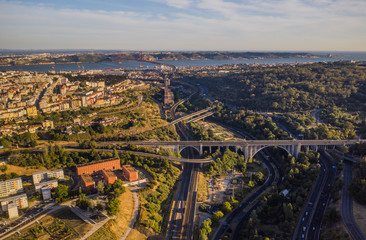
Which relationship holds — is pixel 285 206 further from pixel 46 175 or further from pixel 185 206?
pixel 46 175

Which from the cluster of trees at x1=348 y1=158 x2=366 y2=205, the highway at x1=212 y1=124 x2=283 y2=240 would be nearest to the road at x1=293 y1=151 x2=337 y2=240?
the cluster of trees at x1=348 y1=158 x2=366 y2=205

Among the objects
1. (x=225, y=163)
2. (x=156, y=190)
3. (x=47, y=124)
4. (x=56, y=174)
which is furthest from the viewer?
(x=47, y=124)

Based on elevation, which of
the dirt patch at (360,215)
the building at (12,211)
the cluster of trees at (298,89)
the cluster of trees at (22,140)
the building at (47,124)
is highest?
the cluster of trees at (298,89)

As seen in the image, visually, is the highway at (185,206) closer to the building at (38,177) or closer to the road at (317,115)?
the building at (38,177)

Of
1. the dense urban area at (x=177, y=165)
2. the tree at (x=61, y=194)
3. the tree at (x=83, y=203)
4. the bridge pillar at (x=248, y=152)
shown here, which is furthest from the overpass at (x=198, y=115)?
the tree at (x=83, y=203)

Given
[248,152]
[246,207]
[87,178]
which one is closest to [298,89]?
[248,152]

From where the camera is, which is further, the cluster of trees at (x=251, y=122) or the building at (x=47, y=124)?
the cluster of trees at (x=251, y=122)
